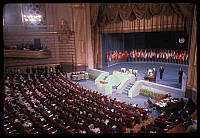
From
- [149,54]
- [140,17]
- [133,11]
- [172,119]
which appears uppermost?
[133,11]

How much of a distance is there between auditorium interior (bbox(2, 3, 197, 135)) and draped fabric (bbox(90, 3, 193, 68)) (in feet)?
0.20

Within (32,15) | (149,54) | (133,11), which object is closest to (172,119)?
(133,11)

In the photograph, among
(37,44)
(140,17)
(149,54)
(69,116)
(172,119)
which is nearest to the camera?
(172,119)

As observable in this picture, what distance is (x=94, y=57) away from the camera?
17.9 meters

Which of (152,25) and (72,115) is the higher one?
(152,25)

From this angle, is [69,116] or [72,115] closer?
[69,116]

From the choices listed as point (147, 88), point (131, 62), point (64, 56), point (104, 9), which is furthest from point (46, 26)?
point (147, 88)

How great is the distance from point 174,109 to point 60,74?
37.3 ft

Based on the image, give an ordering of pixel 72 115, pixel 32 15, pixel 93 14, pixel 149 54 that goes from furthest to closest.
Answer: pixel 149 54 < pixel 32 15 < pixel 93 14 < pixel 72 115

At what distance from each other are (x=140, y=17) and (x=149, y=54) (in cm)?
648

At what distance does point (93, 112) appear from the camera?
7.96m

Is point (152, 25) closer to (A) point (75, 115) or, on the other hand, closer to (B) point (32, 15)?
(A) point (75, 115)

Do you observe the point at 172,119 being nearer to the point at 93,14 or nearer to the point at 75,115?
the point at 75,115

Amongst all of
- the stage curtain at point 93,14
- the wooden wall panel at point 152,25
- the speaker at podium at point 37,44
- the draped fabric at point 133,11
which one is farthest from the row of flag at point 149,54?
the speaker at podium at point 37,44
